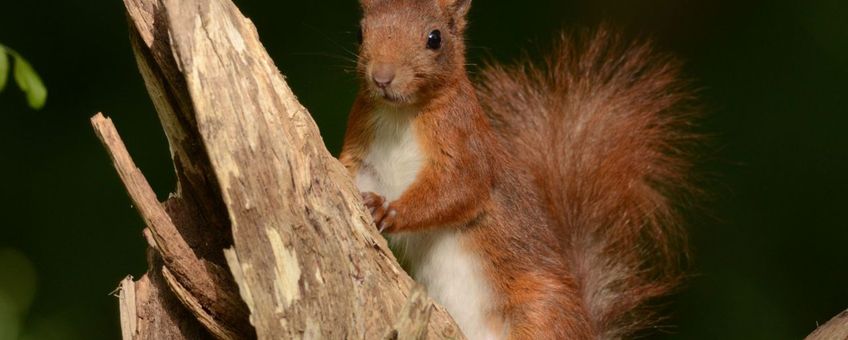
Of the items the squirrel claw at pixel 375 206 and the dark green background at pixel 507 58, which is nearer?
the squirrel claw at pixel 375 206

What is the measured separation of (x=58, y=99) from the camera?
9.88ft

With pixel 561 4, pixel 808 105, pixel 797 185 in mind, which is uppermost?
pixel 561 4

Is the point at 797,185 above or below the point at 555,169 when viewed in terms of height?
below

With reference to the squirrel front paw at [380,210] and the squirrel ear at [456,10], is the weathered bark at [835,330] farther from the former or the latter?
the squirrel ear at [456,10]

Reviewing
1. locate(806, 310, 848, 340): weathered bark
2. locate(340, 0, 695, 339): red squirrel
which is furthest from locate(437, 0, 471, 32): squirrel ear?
locate(806, 310, 848, 340): weathered bark

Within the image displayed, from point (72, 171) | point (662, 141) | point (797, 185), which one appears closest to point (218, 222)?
point (662, 141)

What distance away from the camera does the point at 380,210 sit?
76.7 inches

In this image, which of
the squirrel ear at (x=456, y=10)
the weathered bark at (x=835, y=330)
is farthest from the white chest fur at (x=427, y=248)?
the weathered bark at (x=835, y=330)

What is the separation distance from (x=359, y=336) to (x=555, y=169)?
2.91 ft

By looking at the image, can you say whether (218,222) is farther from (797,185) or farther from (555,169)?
(797,185)

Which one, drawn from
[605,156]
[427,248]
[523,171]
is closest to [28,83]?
[427,248]

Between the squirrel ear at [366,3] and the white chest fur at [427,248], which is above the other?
the squirrel ear at [366,3]

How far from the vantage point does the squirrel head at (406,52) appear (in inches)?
75.6

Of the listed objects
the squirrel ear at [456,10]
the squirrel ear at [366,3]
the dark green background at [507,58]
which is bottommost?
the dark green background at [507,58]
